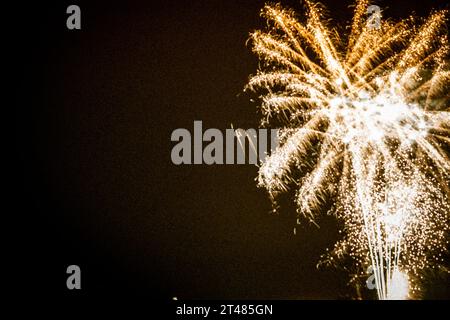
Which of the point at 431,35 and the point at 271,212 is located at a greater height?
the point at 431,35

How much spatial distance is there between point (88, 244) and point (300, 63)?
9.22ft

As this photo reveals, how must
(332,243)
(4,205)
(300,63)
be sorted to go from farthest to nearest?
1. (4,205)
2. (332,243)
3. (300,63)

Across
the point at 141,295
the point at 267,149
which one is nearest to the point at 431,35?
the point at 267,149

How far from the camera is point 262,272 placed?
4.21 meters

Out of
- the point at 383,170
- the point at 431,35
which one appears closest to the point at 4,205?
the point at 383,170

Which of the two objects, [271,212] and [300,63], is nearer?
[300,63]

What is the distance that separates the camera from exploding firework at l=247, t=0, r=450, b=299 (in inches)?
146

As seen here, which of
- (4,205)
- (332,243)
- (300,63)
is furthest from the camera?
(4,205)

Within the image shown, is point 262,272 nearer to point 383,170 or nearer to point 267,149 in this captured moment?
point 267,149

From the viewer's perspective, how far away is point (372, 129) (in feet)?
12.2

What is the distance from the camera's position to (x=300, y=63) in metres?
3.75

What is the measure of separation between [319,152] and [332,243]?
0.94 m

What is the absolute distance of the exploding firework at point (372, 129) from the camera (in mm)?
3719
